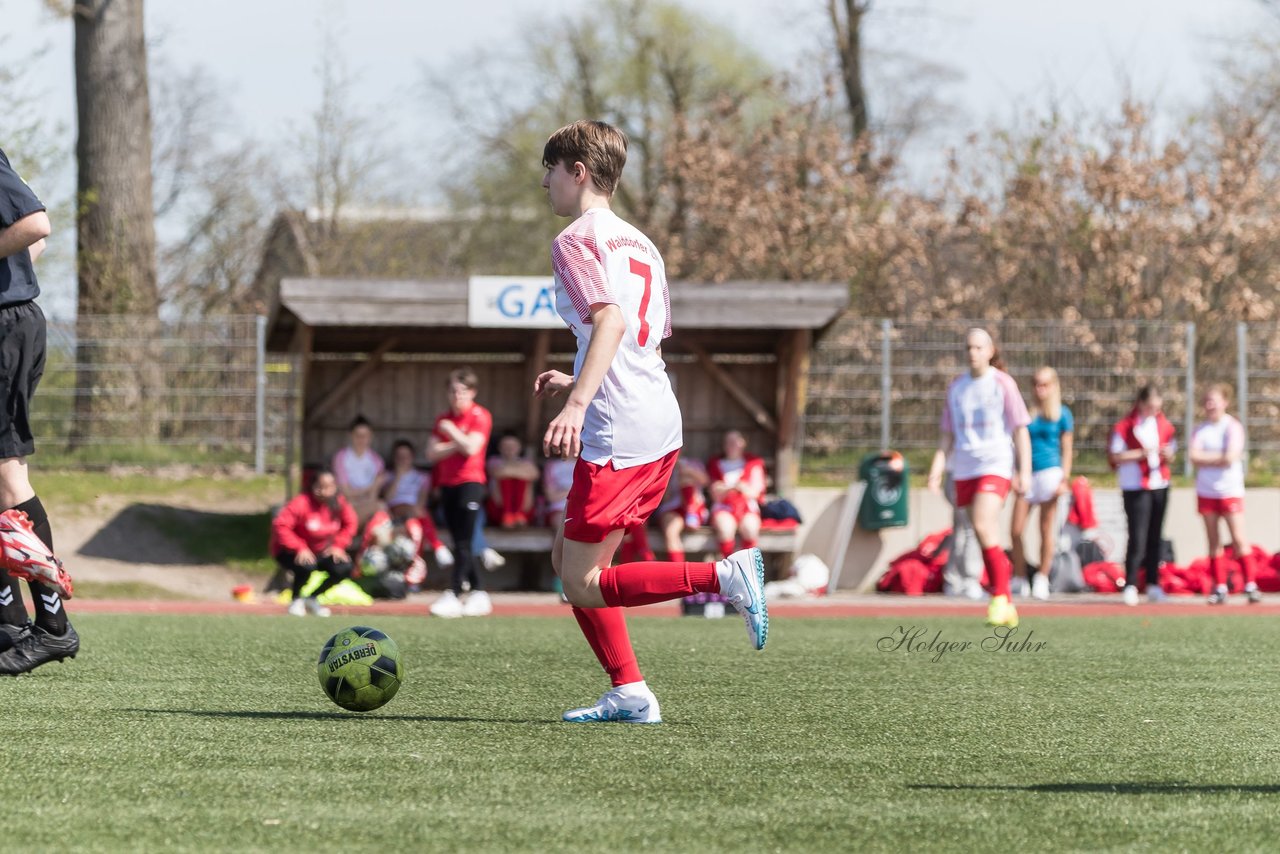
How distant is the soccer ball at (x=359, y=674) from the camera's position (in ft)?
18.0

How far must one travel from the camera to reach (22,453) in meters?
6.10

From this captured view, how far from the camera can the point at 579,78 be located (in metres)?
34.2

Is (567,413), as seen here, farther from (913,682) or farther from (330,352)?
(330,352)

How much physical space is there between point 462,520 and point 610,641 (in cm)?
684

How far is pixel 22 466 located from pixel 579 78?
→ 95.1 feet

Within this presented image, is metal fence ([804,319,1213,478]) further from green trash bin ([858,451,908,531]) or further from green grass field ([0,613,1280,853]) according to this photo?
green grass field ([0,613,1280,853])

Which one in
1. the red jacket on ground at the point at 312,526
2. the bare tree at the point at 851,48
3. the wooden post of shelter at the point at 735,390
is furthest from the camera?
the bare tree at the point at 851,48

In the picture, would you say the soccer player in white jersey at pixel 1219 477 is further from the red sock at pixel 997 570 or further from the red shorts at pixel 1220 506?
the red sock at pixel 997 570

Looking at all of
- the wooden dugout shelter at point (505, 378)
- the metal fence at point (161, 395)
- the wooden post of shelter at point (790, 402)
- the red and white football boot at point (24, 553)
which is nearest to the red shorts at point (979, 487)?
the wooden dugout shelter at point (505, 378)

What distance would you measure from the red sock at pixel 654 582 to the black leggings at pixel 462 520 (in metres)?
7.01

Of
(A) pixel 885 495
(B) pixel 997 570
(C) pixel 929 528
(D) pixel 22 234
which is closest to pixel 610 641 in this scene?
(D) pixel 22 234

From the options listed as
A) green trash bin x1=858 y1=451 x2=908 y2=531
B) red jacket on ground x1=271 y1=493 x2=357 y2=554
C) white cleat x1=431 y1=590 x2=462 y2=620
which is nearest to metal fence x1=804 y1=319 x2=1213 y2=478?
green trash bin x1=858 y1=451 x2=908 y2=531

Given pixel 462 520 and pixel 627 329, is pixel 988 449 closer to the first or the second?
pixel 462 520

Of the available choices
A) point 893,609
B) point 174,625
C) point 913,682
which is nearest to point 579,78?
point 893,609
